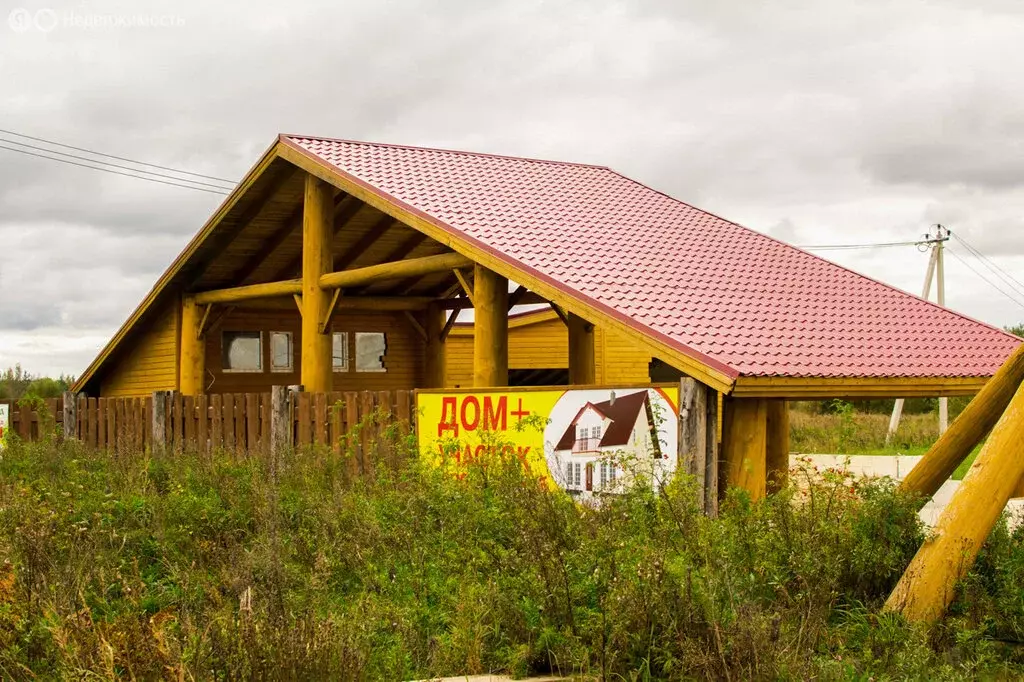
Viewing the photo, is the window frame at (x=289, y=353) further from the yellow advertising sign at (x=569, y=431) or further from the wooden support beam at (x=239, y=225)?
the yellow advertising sign at (x=569, y=431)

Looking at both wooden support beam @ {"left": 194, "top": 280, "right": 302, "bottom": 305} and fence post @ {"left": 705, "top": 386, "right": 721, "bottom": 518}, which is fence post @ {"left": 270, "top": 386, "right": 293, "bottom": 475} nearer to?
wooden support beam @ {"left": 194, "top": 280, "right": 302, "bottom": 305}

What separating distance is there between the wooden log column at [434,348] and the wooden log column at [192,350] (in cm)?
488

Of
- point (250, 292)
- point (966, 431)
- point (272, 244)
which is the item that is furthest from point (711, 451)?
point (272, 244)

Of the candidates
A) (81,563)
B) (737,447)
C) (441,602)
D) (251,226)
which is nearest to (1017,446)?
(737,447)

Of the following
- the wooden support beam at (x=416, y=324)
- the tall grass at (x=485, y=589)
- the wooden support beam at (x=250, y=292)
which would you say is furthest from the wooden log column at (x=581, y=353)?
the tall grass at (x=485, y=589)

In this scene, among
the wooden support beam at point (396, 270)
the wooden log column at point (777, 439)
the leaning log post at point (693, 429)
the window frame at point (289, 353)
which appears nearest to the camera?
the leaning log post at point (693, 429)

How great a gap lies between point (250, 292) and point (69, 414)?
5.96m

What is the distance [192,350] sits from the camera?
22.4 metres

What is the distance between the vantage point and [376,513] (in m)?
10.0

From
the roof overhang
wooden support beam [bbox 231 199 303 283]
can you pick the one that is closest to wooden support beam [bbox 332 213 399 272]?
wooden support beam [bbox 231 199 303 283]

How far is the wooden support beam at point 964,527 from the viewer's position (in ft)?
25.0

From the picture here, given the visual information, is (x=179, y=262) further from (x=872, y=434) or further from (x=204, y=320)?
(x=872, y=434)

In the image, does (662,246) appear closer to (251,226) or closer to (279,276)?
(251,226)

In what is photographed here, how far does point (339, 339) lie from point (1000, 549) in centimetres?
1751
